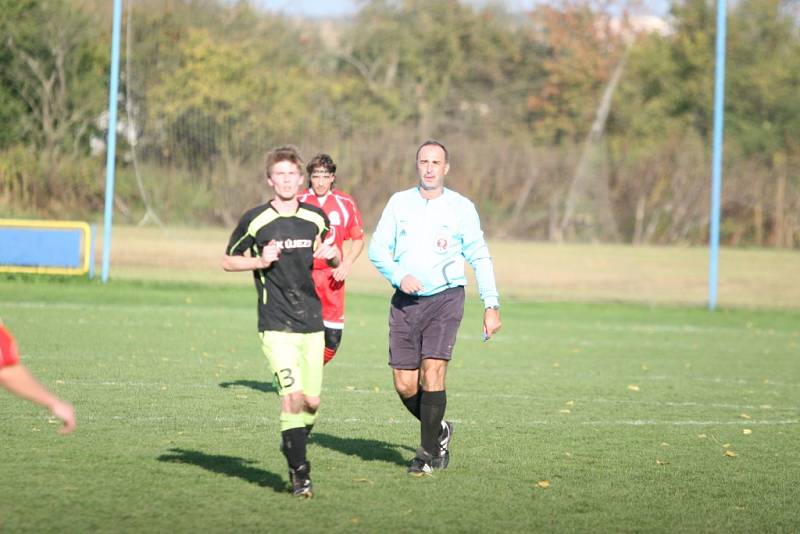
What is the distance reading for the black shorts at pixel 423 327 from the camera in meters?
8.16

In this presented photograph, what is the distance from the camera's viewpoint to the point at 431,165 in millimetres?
8062

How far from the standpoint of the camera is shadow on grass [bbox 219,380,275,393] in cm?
1196

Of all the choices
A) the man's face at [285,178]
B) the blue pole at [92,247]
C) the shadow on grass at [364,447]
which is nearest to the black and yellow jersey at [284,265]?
the man's face at [285,178]

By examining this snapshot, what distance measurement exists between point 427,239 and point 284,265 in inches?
50.2

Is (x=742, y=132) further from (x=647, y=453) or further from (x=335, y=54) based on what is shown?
(x=647, y=453)

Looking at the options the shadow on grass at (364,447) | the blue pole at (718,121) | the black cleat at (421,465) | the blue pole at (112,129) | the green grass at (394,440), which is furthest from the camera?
the blue pole at (718,121)

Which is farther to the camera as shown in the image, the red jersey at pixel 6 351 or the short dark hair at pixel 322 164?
the short dark hair at pixel 322 164

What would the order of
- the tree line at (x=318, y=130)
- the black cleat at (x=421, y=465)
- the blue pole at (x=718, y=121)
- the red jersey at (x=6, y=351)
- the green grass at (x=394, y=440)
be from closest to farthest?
the red jersey at (x=6, y=351)
the green grass at (x=394, y=440)
the black cleat at (x=421, y=465)
the blue pole at (x=718, y=121)
the tree line at (x=318, y=130)

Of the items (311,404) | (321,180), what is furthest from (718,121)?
(311,404)

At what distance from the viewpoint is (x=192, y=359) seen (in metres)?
14.1

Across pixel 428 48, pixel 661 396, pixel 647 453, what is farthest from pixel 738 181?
pixel 647 453

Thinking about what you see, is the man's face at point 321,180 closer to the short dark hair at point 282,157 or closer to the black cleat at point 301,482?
the short dark hair at point 282,157

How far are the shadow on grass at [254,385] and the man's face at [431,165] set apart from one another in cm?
432

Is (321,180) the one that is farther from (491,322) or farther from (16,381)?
(16,381)
